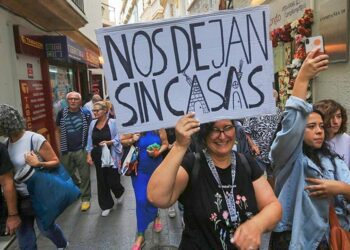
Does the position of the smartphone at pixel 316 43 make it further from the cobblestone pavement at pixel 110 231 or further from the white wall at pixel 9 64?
the white wall at pixel 9 64

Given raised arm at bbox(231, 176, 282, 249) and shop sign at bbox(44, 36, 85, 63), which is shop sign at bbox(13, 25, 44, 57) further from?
raised arm at bbox(231, 176, 282, 249)

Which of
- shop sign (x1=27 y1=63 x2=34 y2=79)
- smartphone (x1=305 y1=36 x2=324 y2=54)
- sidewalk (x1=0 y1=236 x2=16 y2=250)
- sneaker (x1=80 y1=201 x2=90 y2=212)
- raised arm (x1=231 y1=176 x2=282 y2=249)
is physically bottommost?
sidewalk (x1=0 y1=236 x2=16 y2=250)

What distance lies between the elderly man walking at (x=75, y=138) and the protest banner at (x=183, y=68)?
14.0 ft

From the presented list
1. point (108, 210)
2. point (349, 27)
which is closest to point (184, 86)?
point (349, 27)

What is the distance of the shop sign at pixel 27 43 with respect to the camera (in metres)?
Answer: 7.39

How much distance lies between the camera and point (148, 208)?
4.60 meters

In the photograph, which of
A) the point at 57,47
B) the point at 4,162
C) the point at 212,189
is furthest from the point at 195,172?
the point at 57,47

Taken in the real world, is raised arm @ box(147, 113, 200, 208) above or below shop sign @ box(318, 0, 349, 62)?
below

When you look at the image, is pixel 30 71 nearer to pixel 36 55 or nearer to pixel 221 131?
pixel 36 55

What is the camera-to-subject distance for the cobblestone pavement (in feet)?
15.8

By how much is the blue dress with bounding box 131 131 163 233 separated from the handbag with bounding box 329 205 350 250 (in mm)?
2427

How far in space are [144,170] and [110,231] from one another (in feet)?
3.73

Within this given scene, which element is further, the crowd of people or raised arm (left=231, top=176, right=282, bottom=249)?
the crowd of people

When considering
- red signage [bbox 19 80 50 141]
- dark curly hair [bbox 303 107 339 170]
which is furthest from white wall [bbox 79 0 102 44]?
dark curly hair [bbox 303 107 339 170]
